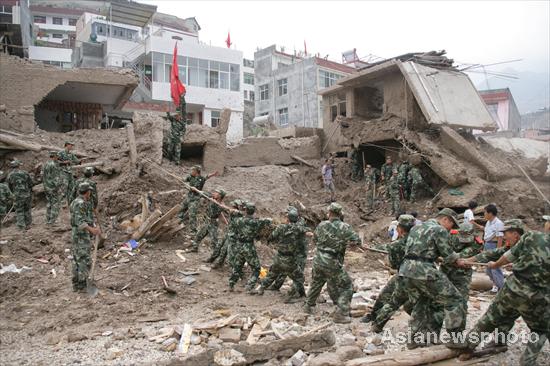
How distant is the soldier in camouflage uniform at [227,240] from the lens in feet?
28.4

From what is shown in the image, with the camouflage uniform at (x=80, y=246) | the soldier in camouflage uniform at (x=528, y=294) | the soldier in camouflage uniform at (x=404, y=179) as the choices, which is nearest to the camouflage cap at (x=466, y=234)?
the soldier in camouflage uniform at (x=528, y=294)

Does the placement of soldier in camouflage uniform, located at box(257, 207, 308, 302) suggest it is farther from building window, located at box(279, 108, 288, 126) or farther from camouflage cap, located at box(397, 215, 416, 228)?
building window, located at box(279, 108, 288, 126)

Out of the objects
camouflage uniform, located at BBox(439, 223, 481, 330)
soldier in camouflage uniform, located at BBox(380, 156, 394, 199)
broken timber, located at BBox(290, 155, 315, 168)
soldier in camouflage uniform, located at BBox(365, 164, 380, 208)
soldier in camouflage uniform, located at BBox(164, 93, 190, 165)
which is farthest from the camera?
broken timber, located at BBox(290, 155, 315, 168)

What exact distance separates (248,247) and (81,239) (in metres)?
3.01

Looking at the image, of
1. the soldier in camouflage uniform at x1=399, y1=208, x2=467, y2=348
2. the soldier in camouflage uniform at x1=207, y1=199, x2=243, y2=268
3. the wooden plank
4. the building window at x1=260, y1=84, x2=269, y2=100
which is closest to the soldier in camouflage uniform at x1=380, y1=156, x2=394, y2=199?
the soldier in camouflage uniform at x1=207, y1=199, x2=243, y2=268

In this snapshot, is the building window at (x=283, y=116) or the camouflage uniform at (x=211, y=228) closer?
the camouflage uniform at (x=211, y=228)

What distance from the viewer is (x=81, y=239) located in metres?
7.82

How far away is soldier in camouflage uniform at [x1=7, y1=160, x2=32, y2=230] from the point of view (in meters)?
10.9

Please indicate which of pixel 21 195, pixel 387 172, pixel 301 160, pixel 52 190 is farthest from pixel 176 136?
pixel 387 172

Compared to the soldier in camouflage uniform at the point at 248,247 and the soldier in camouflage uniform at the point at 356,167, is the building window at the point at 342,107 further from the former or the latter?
the soldier in camouflage uniform at the point at 248,247

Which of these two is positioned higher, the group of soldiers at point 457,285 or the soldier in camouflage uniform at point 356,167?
the soldier in camouflage uniform at point 356,167

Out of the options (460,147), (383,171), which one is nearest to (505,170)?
(460,147)

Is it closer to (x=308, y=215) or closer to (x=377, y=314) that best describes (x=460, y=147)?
(x=308, y=215)

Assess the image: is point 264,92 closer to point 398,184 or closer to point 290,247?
point 398,184
